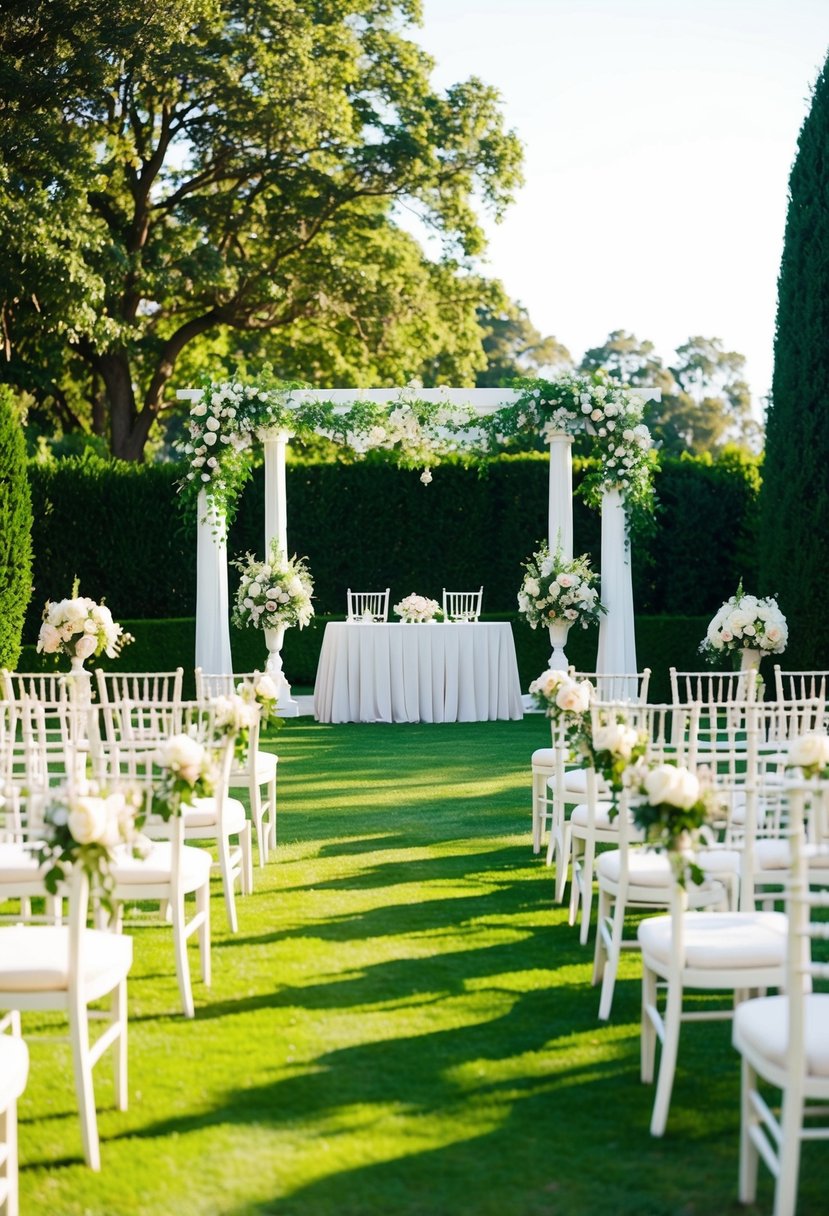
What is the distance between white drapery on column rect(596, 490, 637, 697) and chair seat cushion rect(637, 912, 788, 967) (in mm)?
9056

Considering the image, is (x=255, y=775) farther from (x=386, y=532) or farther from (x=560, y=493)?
(x=386, y=532)

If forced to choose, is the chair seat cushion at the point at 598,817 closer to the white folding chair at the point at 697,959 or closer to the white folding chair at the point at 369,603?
the white folding chair at the point at 697,959

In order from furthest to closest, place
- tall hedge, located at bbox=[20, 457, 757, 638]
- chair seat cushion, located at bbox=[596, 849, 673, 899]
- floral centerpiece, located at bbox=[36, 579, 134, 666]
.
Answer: tall hedge, located at bbox=[20, 457, 757, 638], floral centerpiece, located at bbox=[36, 579, 134, 666], chair seat cushion, located at bbox=[596, 849, 673, 899]

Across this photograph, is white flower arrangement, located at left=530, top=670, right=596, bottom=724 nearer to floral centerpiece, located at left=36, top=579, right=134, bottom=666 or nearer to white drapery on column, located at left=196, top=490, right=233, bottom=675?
floral centerpiece, located at left=36, top=579, right=134, bottom=666

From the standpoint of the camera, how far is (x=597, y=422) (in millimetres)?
12758

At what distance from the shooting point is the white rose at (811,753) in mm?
4012

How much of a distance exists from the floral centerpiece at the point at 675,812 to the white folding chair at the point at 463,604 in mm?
9773

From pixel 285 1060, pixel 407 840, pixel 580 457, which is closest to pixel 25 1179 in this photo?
pixel 285 1060

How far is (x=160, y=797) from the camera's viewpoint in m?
3.78

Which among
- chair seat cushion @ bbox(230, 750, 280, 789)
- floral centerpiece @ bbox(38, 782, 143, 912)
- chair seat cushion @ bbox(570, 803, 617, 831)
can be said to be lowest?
chair seat cushion @ bbox(570, 803, 617, 831)

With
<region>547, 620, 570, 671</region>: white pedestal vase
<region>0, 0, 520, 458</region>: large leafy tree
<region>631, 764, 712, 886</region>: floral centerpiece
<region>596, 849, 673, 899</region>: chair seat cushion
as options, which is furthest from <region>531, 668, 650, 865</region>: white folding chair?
<region>0, 0, 520, 458</region>: large leafy tree

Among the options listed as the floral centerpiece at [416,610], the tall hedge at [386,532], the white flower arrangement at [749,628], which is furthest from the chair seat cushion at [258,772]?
the tall hedge at [386,532]

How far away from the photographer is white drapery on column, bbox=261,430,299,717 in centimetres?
1295

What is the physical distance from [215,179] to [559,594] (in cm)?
1028
